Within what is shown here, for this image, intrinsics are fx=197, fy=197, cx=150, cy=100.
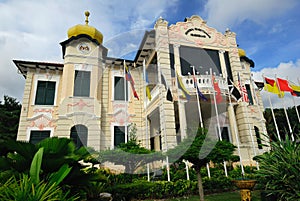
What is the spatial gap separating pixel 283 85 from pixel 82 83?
534 inches

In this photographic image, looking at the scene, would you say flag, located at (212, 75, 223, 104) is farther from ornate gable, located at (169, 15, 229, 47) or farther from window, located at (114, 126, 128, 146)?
window, located at (114, 126, 128, 146)

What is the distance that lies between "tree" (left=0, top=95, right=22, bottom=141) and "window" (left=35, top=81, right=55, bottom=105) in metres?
4.17

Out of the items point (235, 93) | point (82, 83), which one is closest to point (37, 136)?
point (82, 83)

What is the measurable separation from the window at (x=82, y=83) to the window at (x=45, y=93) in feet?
→ 6.30

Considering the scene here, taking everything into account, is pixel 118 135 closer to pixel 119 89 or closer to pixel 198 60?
pixel 119 89

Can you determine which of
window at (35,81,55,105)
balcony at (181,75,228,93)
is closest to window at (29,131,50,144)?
window at (35,81,55,105)

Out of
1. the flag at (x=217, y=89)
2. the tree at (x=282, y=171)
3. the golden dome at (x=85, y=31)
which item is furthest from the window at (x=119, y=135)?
the tree at (x=282, y=171)

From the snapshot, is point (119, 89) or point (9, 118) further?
point (9, 118)

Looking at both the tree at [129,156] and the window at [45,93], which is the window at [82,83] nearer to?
the window at [45,93]

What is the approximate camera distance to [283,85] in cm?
1345

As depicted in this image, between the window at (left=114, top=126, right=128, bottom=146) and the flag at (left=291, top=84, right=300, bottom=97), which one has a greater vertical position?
the flag at (left=291, top=84, right=300, bottom=97)

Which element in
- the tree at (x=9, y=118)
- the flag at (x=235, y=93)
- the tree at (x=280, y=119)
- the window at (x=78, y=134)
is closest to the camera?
the window at (x=78, y=134)

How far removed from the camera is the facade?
1180cm

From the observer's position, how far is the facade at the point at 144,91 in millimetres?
11805
